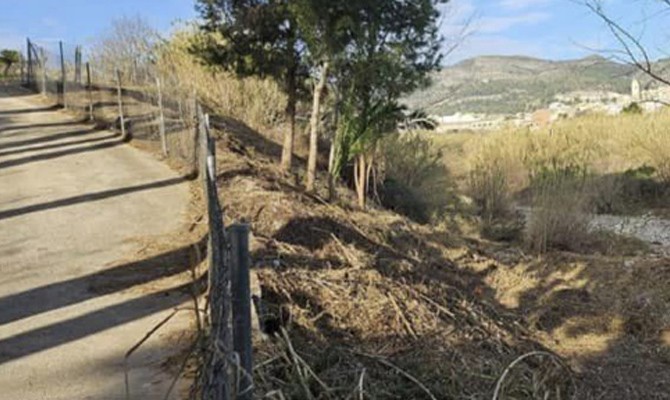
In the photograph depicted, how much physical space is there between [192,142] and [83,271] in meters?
5.29

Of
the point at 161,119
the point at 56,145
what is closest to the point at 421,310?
the point at 161,119

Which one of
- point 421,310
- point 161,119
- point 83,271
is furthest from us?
point 161,119

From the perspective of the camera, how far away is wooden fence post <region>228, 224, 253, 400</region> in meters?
2.37

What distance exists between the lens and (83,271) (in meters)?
6.85

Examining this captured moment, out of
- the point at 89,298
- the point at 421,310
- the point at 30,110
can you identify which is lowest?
the point at 421,310

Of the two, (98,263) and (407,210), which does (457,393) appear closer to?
(98,263)

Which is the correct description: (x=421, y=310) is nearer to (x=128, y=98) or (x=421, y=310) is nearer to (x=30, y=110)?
(x=128, y=98)

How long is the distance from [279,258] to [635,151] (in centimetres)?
1758

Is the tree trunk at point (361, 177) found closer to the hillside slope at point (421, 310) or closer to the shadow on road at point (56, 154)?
the hillside slope at point (421, 310)

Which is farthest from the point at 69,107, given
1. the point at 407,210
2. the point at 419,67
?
the point at 419,67

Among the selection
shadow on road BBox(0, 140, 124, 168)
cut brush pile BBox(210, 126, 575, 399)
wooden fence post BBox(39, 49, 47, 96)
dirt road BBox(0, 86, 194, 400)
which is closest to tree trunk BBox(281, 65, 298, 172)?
dirt road BBox(0, 86, 194, 400)

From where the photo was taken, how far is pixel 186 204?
9859mm

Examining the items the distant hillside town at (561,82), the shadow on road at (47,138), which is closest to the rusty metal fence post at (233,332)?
the distant hillside town at (561,82)

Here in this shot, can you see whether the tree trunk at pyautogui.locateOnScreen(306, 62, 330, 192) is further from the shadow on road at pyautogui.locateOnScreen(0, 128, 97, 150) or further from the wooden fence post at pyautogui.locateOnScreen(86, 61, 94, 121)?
the wooden fence post at pyautogui.locateOnScreen(86, 61, 94, 121)
